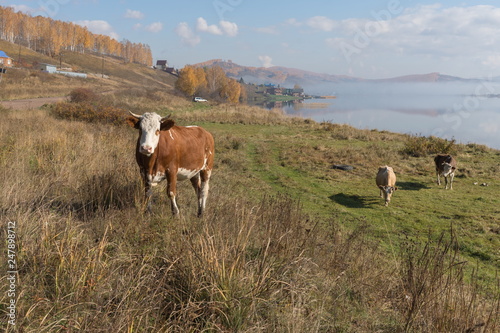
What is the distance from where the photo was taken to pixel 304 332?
2848mm

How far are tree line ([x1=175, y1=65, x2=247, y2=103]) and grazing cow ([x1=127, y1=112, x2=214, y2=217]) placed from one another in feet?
243

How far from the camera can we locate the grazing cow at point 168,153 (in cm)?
511

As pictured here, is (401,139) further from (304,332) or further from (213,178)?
(304,332)

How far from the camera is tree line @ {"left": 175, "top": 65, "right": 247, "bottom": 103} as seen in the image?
258ft

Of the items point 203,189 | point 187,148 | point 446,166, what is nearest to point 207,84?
point 446,166

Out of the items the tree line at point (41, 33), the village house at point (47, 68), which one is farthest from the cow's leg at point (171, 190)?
the tree line at point (41, 33)

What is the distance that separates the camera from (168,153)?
18.1 feet

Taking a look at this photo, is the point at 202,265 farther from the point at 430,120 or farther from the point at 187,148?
the point at 430,120

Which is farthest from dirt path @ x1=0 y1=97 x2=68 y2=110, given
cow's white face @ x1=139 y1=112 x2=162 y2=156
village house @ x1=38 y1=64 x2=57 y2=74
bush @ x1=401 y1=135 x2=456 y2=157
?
village house @ x1=38 y1=64 x2=57 y2=74

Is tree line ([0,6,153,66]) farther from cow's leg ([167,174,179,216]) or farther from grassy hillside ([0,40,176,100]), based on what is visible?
cow's leg ([167,174,179,216])

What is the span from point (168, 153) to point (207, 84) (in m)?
92.7

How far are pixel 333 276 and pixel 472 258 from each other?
5.57 metres

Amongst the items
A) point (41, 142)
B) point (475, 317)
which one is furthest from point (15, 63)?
point (475, 317)

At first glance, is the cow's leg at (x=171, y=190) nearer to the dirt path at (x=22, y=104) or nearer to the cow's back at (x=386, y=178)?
the cow's back at (x=386, y=178)
